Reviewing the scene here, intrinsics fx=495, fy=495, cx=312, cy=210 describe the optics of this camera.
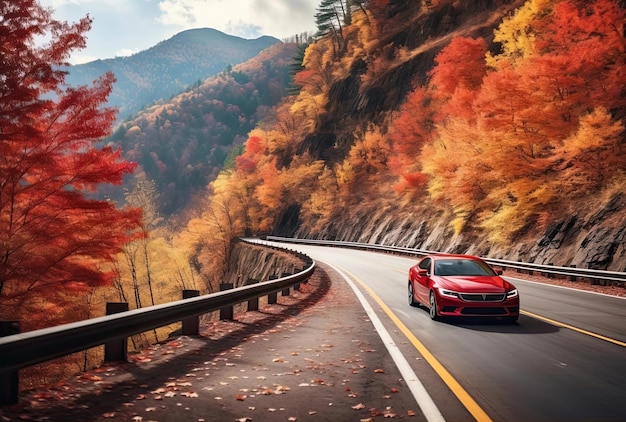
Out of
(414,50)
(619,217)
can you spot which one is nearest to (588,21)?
(619,217)

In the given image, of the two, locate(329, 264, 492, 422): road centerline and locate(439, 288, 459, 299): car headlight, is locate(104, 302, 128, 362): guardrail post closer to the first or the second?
locate(329, 264, 492, 422): road centerline

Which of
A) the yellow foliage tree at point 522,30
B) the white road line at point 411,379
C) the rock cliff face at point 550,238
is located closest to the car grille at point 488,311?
the white road line at point 411,379

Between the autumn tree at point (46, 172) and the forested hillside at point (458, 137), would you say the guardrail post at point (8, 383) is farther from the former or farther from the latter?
the forested hillside at point (458, 137)

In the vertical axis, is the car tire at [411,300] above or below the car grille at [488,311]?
below

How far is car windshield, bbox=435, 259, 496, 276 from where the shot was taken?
11.3m

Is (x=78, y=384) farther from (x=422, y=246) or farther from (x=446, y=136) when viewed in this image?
(x=422, y=246)

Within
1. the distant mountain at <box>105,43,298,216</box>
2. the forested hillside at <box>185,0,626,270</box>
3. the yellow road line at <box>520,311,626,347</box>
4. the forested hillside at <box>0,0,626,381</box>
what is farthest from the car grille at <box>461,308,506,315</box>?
the distant mountain at <box>105,43,298,216</box>

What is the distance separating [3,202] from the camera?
13.4 meters

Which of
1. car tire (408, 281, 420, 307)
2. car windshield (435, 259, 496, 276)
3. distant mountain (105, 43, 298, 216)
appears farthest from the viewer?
distant mountain (105, 43, 298, 216)

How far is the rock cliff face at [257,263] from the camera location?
35.0m

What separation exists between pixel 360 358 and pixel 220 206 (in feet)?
203

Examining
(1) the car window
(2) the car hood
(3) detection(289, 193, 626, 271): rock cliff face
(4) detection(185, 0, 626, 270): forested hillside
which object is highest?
(4) detection(185, 0, 626, 270): forested hillside

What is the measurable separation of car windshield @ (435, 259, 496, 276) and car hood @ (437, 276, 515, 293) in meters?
0.44

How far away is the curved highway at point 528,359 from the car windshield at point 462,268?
3.65 feet
